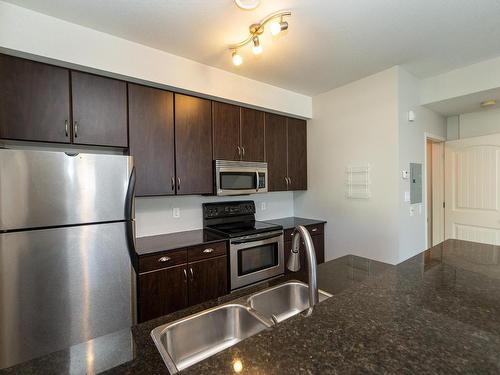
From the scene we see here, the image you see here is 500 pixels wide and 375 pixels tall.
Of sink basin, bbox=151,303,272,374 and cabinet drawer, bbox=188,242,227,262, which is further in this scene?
cabinet drawer, bbox=188,242,227,262

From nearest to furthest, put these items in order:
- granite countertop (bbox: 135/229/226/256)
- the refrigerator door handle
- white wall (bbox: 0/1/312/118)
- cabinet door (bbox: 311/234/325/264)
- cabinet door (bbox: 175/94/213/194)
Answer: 1. white wall (bbox: 0/1/312/118)
2. the refrigerator door handle
3. granite countertop (bbox: 135/229/226/256)
4. cabinet door (bbox: 175/94/213/194)
5. cabinet door (bbox: 311/234/325/264)

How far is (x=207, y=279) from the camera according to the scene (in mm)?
2256

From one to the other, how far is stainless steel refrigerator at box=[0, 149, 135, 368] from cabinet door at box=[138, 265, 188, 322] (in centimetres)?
15

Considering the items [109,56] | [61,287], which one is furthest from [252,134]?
[61,287]

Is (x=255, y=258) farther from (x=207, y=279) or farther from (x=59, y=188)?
(x=59, y=188)

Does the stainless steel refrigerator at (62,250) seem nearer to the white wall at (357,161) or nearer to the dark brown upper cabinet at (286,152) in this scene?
the dark brown upper cabinet at (286,152)

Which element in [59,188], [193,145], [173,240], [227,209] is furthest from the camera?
[227,209]

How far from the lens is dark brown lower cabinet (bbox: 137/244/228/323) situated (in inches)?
75.6

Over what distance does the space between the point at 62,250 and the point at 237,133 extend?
74.1 inches

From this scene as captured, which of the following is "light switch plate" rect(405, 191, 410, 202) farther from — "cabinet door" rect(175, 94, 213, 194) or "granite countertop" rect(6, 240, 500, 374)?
"cabinet door" rect(175, 94, 213, 194)

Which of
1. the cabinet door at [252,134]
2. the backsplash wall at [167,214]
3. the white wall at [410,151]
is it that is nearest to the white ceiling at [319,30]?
the white wall at [410,151]

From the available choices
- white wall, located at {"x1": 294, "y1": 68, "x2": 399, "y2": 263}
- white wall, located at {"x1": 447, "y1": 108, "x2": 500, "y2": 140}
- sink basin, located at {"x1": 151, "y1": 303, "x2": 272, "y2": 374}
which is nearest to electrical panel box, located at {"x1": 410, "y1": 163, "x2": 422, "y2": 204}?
white wall, located at {"x1": 294, "y1": 68, "x2": 399, "y2": 263}

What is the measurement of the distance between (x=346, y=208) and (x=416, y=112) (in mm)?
1324

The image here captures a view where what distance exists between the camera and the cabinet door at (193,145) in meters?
2.35
